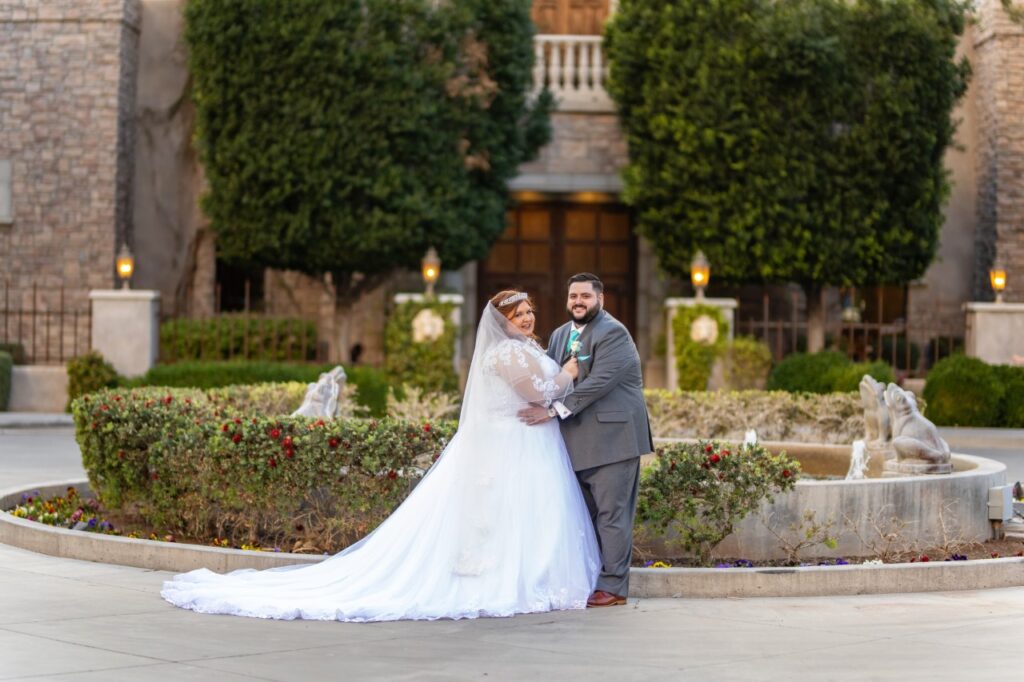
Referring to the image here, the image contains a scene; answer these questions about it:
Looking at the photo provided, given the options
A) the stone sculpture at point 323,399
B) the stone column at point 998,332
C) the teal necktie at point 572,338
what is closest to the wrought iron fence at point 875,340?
the stone column at point 998,332

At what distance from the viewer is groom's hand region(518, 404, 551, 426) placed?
927 centimetres

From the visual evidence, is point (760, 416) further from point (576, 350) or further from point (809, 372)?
point (576, 350)

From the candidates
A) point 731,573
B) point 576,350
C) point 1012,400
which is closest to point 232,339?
point 1012,400

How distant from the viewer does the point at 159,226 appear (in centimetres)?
3130

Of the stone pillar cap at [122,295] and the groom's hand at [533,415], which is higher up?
the stone pillar cap at [122,295]

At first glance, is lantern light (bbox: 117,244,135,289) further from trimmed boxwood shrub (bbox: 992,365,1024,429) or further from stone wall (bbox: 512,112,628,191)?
trimmed boxwood shrub (bbox: 992,365,1024,429)

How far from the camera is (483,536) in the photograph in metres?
9.09

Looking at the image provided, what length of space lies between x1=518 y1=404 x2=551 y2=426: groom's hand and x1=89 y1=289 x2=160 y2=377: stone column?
17899 millimetres

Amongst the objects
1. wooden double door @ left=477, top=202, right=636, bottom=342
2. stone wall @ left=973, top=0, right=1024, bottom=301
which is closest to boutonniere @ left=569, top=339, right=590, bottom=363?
wooden double door @ left=477, top=202, right=636, bottom=342

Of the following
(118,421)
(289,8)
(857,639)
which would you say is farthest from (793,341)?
(857,639)

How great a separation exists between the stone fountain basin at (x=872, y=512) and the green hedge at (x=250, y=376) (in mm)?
13856

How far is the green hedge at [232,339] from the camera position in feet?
86.3

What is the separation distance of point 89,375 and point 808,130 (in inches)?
474

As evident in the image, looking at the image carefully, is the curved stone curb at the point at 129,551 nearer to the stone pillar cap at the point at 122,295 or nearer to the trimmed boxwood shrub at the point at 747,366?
the stone pillar cap at the point at 122,295
